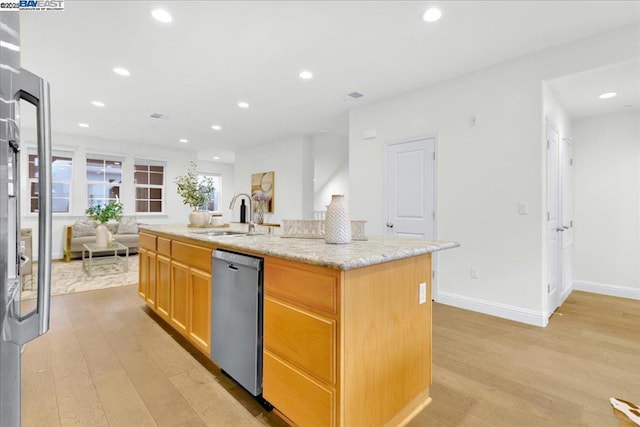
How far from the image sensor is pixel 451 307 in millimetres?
3512

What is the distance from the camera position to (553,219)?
11.1 ft

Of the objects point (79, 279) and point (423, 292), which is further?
point (79, 279)

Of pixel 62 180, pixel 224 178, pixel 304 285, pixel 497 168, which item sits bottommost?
pixel 304 285

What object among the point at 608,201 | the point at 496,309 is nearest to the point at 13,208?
the point at 496,309

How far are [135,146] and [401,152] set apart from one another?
21.8 ft

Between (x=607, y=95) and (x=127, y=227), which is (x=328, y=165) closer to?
(x=127, y=227)

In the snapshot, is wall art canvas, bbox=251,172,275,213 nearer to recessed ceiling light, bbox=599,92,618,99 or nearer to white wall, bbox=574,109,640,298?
white wall, bbox=574,109,640,298

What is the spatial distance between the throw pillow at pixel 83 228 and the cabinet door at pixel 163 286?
476 cm

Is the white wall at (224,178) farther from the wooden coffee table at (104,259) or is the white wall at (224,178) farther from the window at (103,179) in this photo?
the wooden coffee table at (104,259)

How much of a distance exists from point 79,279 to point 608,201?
758cm

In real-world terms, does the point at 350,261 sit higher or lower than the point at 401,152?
lower

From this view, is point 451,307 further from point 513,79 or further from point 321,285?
point 321,285

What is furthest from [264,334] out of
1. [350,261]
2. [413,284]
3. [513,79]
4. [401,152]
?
[513,79]

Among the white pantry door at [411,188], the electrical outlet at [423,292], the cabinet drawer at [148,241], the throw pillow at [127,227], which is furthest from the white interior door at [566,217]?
the throw pillow at [127,227]
